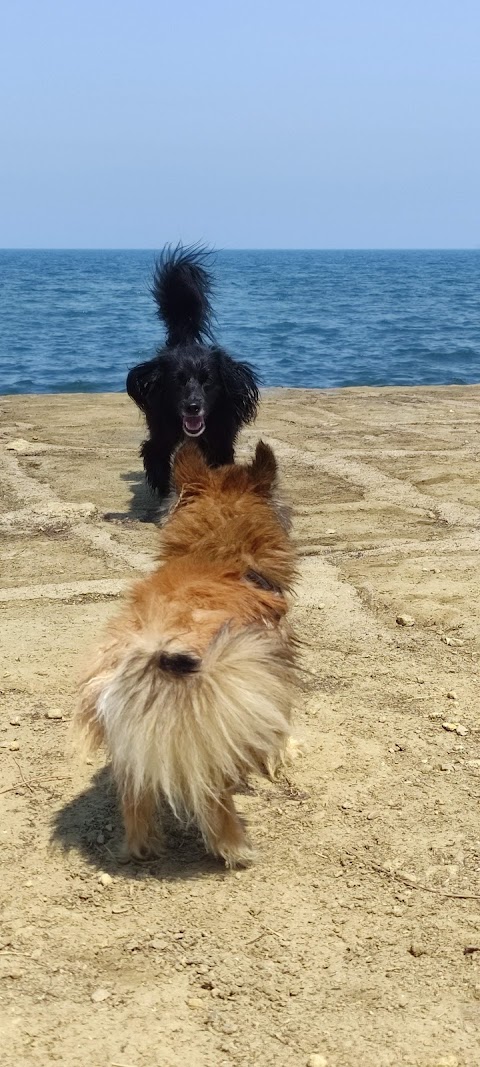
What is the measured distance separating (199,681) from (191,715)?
10 cm

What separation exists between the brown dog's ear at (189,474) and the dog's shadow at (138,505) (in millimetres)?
2625

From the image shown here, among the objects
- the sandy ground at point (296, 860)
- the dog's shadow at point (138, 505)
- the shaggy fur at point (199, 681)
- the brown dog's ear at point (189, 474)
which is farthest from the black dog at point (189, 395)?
the shaggy fur at point (199, 681)

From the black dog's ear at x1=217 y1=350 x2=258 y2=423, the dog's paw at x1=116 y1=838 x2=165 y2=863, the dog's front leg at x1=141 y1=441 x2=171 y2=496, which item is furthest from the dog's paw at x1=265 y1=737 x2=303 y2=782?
the black dog's ear at x1=217 y1=350 x2=258 y2=423

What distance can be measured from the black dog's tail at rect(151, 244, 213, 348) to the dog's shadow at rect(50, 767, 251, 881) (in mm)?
5202

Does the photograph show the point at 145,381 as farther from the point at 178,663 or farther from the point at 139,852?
the point at 178,663

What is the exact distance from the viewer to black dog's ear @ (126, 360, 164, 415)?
7.86 metres

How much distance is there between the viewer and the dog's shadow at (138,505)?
726 cm

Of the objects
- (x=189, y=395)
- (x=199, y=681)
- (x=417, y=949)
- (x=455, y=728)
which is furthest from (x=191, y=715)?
(x=189, y=395)

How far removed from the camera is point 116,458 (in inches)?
366

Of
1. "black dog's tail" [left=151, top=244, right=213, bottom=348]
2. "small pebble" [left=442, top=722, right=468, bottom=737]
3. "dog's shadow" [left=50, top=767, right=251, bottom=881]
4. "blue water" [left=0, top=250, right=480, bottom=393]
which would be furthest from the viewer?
"blue water" [left=0, top=250, right=480, bottom=393]

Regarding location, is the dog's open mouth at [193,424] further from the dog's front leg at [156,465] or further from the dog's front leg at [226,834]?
the dog's front leg at [226,834]

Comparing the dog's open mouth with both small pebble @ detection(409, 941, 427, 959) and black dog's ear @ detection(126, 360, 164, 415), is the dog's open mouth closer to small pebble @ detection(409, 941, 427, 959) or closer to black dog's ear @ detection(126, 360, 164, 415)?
black dog's ear @ detection(126, 360, 164, 415)

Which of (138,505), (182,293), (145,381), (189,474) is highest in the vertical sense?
(182,293)

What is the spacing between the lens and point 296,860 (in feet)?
11.0
